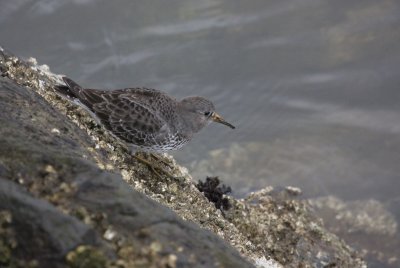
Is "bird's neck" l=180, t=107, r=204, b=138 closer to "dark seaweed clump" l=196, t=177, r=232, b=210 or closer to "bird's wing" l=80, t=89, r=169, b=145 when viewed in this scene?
"bird's wing" l=80, t=89, r=169, b=145

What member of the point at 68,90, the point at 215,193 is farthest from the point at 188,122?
the point at 68,90

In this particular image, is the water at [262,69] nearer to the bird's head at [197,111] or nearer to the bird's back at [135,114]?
the bird's head at [197,111]

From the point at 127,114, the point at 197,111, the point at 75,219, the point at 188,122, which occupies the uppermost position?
the point at 197,111

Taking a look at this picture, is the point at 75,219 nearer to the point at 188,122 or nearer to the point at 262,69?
the point at 188,122

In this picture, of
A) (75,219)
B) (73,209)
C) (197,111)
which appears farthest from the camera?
(197,111)

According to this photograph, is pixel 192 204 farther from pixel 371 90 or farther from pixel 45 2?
pixel 45 2

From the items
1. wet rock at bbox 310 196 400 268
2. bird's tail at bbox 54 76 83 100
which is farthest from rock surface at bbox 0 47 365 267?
wet rock at bbox 310 196 400 268
